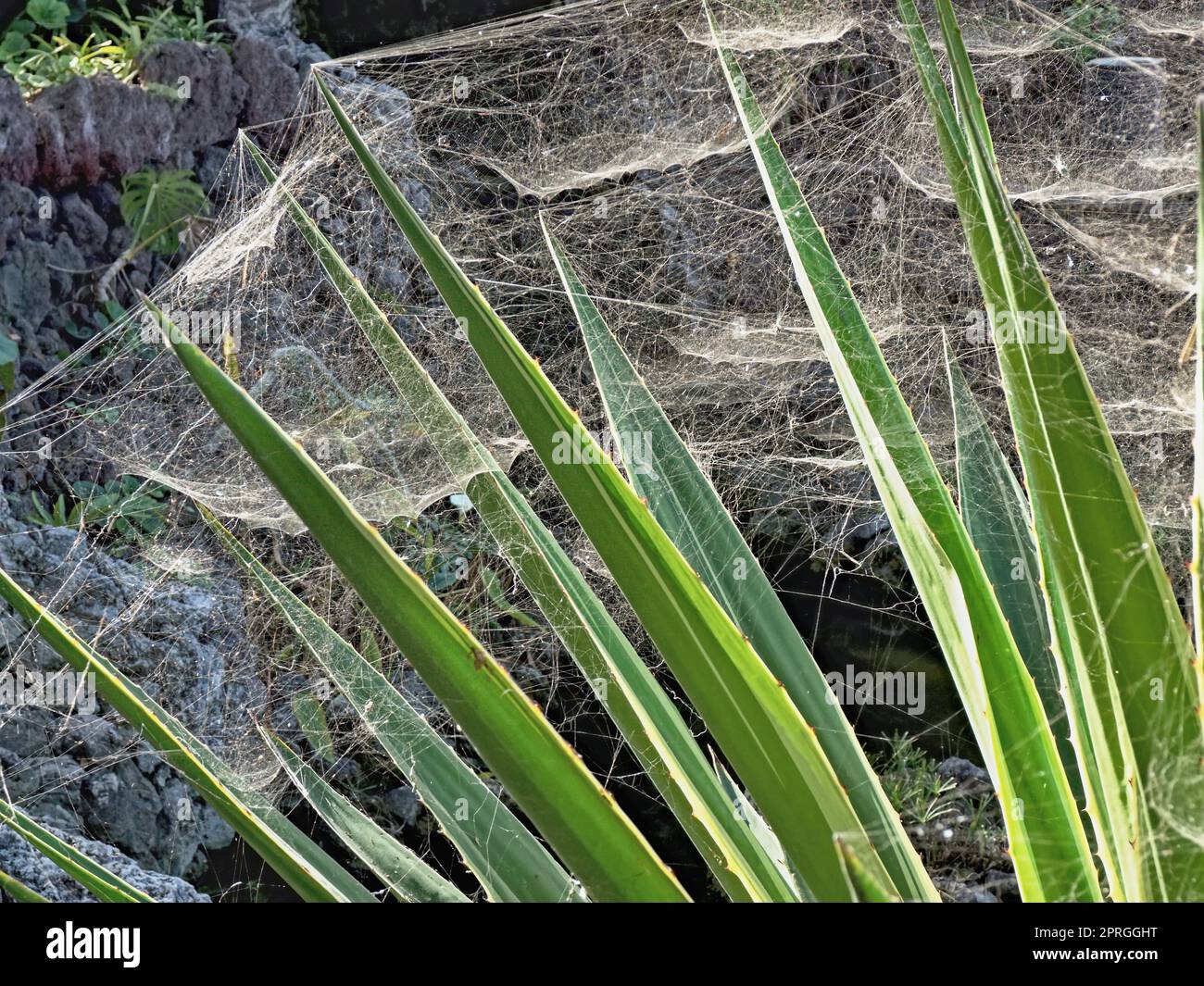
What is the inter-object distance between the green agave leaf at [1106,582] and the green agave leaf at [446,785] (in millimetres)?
323

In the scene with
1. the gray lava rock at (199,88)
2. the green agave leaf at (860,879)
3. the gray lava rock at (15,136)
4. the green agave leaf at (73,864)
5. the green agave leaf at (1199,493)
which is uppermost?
the gray lava rock at (199,88)

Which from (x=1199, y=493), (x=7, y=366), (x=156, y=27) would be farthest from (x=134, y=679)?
(x=1199, y=493)

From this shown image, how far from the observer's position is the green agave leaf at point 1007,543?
3.18ft

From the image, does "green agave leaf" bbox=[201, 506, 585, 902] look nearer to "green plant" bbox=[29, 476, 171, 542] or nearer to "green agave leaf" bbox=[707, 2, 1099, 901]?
"green agave leaf" bbox=[707, 2, 1099, 901]

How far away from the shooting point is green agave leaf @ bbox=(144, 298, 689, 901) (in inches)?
14.5

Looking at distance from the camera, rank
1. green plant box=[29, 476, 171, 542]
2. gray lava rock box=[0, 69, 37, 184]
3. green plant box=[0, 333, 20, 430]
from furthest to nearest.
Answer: gray lava rock box=[0, 69, 37, 184] < green plant box=[0, 333, 20, 430] < green plant box=[29, 476, 171, 542]

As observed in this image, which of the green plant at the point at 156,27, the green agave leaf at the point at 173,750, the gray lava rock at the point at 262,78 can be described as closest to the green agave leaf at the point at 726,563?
the green agave leaf at the point at 173,750

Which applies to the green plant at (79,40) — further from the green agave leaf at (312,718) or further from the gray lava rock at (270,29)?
the green agave leaf at (312,718)

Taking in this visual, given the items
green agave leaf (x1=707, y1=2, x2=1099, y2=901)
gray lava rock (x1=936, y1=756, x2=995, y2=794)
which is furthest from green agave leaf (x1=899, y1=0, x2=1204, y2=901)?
gray lava rock (x1=936, y1=756, x2=995, y2=794)

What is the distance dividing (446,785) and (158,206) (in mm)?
2962

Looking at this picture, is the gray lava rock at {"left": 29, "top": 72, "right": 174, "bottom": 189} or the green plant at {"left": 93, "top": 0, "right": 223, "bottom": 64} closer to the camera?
the gray lava rock at {"left": 29, "top": 72, "right": 174, "bottom": 189}

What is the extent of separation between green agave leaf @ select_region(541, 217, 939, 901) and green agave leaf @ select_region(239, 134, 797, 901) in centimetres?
9

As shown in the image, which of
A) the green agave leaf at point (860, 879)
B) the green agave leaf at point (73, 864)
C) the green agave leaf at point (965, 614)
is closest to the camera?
the green agave leaf at point (860, 879)

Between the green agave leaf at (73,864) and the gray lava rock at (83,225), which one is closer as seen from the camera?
the green agave leaf at (73,864)
